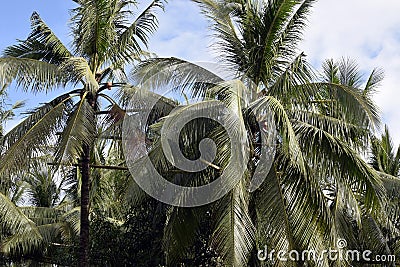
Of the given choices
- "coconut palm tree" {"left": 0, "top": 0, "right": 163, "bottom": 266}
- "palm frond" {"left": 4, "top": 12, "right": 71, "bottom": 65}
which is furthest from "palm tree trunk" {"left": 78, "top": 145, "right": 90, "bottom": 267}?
"palm frond" {"left": 4, "top": 12, "right": 71, "bottom": 65}

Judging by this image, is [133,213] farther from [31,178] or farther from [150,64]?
[31,178]

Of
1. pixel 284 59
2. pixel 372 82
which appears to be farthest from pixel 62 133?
pixel 372 82

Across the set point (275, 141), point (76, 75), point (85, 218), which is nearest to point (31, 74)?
point (76, 75)

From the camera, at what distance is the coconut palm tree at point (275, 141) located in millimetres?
8062

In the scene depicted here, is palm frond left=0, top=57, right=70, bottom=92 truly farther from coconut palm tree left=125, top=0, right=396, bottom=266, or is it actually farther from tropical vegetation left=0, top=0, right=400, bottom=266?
coconut palm tree left=125, top=0, right=396, bottom=266

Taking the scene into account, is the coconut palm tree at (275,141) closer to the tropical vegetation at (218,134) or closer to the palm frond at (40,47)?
the tropical vegetation at (218,134)

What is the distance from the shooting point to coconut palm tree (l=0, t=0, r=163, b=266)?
9.57 meters

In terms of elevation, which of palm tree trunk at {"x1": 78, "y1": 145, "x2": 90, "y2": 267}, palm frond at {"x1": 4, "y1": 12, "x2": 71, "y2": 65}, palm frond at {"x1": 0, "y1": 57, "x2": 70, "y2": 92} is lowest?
palm tree trunk at {"x1": 78, "y1": 145, "x2": 90, "y2": 267}

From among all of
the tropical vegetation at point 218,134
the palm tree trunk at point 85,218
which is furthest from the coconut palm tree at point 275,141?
the palm tree trunk at point 85,218

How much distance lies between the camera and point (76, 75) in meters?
10.2

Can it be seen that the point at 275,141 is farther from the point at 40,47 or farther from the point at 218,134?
the point at 40,47

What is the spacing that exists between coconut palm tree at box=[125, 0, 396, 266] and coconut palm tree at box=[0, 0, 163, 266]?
84 centimetres

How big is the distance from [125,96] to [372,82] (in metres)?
7.35

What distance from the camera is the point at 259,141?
9227mm
